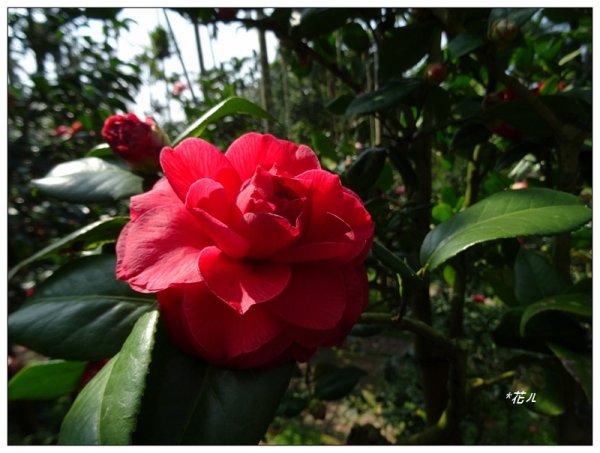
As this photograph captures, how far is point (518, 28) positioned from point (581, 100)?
195 millimetres

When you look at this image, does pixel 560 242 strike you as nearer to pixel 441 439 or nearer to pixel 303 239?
pixel 441 439

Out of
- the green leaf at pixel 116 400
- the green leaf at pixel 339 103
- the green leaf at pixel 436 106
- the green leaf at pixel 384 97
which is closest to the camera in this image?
the green leaf at pixel 116 400

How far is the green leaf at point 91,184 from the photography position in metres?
0.51

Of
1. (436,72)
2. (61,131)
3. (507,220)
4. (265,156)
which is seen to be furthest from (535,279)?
(61,131)

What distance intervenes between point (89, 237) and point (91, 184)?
94mm

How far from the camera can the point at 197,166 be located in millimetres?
352

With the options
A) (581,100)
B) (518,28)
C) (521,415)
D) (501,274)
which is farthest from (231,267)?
(521,415)

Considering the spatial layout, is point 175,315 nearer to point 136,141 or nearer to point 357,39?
point 136,141

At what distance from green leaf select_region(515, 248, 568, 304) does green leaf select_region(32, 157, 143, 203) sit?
0.52 meters

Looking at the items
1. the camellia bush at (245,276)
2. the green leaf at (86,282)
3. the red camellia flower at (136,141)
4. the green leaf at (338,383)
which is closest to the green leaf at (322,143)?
the camellia bush at (245,276)

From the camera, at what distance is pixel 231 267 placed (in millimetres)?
318

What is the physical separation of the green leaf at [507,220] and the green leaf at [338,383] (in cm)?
60

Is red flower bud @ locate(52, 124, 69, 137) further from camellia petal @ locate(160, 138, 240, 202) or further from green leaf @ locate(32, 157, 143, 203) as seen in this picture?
camellia petal @ locate(160, 138, 240, 202)

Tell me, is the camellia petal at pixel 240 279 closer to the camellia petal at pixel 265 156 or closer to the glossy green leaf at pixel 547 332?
the camellia petal at pixel 265 156
